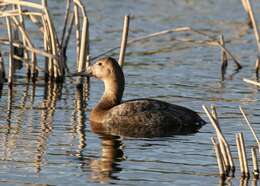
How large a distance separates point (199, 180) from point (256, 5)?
599 inches

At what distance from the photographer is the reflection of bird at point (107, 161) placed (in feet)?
34.4

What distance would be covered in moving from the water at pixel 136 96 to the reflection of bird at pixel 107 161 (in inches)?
0.4

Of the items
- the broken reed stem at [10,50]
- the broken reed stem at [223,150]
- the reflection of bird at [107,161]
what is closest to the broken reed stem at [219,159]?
the broken reed stem at [223,150]

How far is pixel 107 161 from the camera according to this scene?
443 inches

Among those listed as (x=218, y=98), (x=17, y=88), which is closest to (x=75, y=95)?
(x=17, y=88)

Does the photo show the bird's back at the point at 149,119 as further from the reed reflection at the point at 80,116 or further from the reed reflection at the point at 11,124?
the reed reflection at the point at 11,124

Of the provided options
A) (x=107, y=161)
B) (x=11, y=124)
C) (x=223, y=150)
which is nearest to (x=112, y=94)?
(x=11, y=124)

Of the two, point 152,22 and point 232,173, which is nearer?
point 232,173

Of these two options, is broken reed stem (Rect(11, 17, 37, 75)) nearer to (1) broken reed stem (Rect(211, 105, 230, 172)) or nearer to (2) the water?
(2) the water

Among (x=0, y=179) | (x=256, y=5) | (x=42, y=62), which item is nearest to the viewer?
(x=0, y=179)

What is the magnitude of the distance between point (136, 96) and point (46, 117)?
246 centimetres

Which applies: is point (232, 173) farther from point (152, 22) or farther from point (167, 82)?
point (152, 22)

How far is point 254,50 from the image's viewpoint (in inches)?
811

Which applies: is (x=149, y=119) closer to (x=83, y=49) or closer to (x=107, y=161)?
(x=107, y=161)
